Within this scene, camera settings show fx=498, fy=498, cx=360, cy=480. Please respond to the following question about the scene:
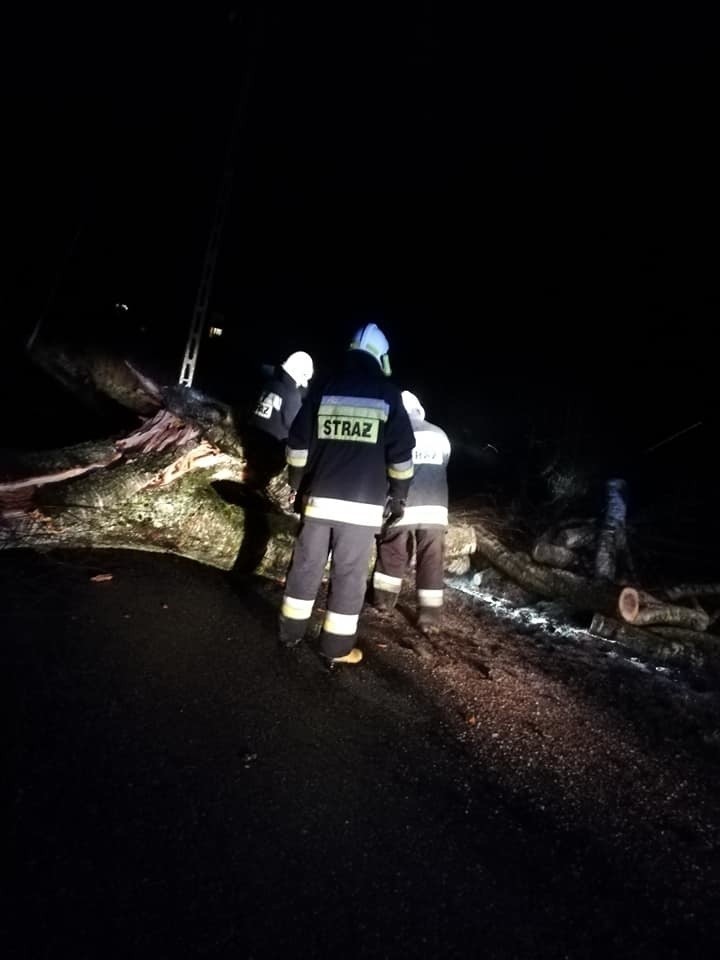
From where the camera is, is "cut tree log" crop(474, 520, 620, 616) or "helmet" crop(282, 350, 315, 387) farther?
"helmet" crop(282, 350, 315, 387)

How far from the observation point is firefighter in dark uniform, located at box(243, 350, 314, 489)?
15.6 ft

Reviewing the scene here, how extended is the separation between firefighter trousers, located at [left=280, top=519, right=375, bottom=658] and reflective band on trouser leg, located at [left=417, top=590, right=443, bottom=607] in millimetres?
1012

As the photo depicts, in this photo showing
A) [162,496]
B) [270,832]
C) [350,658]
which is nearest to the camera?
[270,832]

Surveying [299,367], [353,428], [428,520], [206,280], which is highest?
[206,280]

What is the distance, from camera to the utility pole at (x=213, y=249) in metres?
7.86

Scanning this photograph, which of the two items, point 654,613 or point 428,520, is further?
point 654,613

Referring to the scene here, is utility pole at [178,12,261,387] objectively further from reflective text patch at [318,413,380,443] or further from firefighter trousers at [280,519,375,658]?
firefighter trousers at [280,519,375,658]

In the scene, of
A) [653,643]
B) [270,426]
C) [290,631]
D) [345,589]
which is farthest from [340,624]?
[653,643]

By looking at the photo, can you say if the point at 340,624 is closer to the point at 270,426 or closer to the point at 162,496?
the point at 162,496

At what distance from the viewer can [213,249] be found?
8203 mm

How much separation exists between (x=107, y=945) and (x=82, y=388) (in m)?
8.58

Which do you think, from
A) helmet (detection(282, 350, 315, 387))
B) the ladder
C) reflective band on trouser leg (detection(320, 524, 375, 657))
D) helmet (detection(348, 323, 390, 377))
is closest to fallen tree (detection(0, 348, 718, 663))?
helmet (detection(282, 350, 315, 387))

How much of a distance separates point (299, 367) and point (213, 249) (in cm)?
443

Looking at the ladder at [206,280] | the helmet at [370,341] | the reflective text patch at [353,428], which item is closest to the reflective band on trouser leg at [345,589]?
the reflective text patch at [353,428]
